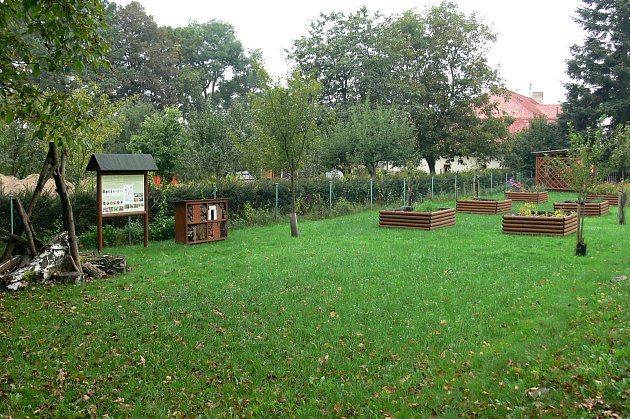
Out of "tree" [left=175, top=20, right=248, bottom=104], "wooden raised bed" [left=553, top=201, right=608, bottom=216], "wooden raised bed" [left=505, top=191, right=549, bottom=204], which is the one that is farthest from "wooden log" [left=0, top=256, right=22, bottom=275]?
"tree" [left=175, top=20, right=248, bottom=104]

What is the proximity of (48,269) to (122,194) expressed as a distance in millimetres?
3869

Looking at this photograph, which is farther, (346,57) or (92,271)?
(346,57)

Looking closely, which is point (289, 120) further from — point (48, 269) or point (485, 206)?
point (485, 206)

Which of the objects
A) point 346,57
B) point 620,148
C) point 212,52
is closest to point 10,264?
point 620,148

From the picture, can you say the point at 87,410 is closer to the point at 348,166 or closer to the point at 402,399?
the point at 402,399

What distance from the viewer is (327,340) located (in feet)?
21.3

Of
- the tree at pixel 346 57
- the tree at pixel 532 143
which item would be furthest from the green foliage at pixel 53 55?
the tree at pixel 532 143

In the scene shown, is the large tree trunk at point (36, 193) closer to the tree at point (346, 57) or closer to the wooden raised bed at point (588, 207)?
the wooden raised bed at point (588, 207)

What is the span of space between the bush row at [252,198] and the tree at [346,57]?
9262 mm

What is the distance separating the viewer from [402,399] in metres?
5.07

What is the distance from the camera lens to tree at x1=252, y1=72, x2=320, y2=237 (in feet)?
49.9

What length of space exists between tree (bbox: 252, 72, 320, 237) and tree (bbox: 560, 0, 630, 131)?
103ft

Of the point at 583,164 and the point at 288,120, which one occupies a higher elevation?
the point at 288,120

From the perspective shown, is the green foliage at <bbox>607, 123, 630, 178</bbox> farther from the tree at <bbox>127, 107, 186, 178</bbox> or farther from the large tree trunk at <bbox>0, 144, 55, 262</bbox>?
the tree at <bbox>127, 107, 186, 178</bbox>
